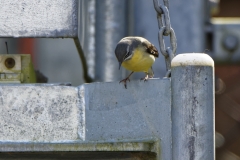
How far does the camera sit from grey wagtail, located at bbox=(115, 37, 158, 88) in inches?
217

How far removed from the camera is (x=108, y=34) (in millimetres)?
5707

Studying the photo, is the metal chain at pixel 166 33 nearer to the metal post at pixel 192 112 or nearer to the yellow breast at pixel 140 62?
the metal post at pixel 192 112

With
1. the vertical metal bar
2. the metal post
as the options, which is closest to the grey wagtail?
the vertical metal bar

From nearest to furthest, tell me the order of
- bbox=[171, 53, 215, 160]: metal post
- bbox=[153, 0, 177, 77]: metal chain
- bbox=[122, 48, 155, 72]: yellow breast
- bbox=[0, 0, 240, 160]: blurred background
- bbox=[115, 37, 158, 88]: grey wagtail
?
1. bbox=[171, 53, 215, 160]: metal post
2. bbox=[153, 0, 177, 77]: metal chain
3. bbox=[0, 0, 240, 160]: blurred background
4. bbox=[115, 37, 158, 88]: grey wagtail
5. bbox=[122, 48, 155, 72]: yellow breast

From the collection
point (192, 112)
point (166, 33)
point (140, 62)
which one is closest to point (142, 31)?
point (140, 62)

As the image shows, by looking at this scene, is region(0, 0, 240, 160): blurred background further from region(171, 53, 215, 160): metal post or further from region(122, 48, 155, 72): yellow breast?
region(171, 53, 215, 160): metal post

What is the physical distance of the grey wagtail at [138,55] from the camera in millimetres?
5518

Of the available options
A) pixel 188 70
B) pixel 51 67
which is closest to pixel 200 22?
pixel 188 70

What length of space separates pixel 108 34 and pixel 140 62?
311 millimetres

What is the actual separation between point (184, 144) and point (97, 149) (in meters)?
0.49

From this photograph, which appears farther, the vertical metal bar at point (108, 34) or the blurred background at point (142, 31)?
the vertical metal bar at point (108, 34)

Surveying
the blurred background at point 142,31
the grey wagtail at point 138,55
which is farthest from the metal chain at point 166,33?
the grey wagtail at point 138,55

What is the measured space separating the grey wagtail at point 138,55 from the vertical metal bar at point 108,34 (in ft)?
0.38

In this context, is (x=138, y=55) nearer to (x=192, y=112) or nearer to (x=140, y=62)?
(x=140, y=62)
